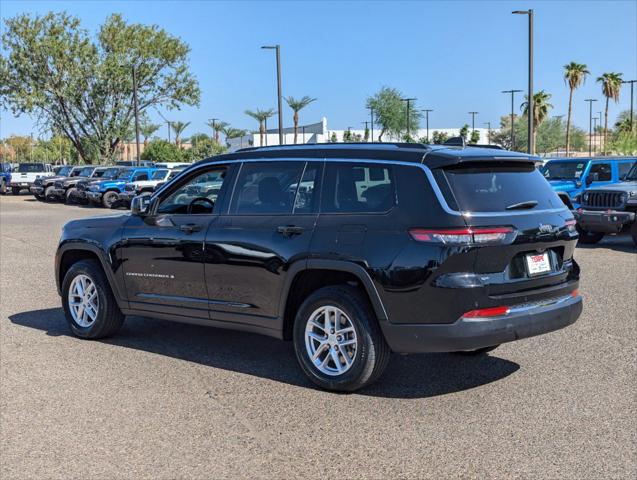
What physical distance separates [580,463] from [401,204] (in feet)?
6.53

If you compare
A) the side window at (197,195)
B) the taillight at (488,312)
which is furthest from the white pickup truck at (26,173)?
the taillight at (488,312)

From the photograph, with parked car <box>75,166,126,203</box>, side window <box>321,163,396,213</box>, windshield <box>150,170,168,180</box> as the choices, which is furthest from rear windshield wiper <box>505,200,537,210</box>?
parked car <box>75,166,126,203</box>

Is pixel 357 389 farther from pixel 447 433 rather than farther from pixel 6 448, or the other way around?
pixel 6 448

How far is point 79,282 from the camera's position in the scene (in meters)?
7.36

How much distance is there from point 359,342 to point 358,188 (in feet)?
3.64

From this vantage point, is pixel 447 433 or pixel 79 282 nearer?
pixel 447 433

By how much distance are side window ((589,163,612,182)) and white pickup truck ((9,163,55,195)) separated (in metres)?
34.5

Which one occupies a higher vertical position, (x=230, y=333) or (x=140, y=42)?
(x=140, y=42)

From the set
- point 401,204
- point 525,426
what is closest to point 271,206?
point 401,204

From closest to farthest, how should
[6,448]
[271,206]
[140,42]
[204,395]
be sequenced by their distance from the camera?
[6,448] < [204,395] < [271,206] < [140,42]

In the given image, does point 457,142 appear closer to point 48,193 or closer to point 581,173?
point 581,173

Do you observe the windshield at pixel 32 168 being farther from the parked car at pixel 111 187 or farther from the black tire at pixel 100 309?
the black tire at pixel 100 309

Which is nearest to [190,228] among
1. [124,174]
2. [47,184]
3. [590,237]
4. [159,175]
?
[590,237]

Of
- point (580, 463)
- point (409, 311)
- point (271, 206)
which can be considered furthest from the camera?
point (271, 206)
